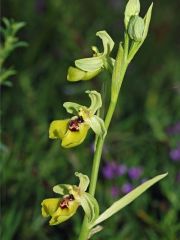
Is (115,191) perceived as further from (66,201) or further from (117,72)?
(117,72)

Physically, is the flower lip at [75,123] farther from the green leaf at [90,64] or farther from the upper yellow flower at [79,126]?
the green leaf at [90,64]

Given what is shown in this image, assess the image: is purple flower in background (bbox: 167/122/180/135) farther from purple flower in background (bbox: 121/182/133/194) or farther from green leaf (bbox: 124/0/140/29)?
green leaf (bbox: 124/0/140/29)

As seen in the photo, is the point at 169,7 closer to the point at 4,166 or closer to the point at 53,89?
the point at 53,89

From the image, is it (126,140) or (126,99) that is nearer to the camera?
(126,140)

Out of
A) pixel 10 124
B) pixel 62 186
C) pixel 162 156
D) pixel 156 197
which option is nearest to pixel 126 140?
pixel 162 156

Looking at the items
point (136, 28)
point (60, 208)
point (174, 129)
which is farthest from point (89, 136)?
point (136, 28)

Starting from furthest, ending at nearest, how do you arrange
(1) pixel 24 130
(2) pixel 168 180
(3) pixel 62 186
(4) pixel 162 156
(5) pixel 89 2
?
(5) pixel 89 2 < (1) pixel 24 130 < (4) pixel 162 156 < (2) pixel 168 180 < (3) pixel 62 186
